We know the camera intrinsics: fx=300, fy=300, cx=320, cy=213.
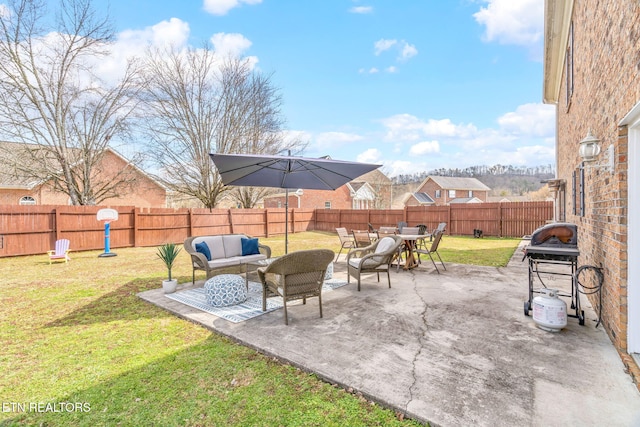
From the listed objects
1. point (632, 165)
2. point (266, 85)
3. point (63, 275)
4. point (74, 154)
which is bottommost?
point (63, 275)

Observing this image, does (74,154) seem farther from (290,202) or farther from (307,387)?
(290,202)

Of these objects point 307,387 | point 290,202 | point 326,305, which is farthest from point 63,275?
point 290,202

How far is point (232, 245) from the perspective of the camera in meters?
6.46

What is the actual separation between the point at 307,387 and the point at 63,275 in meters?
7.48

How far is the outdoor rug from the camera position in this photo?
161 inches

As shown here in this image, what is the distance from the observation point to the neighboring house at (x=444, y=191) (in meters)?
40.5

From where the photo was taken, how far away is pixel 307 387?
96.0 inches

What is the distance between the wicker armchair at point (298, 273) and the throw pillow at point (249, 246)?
256cm

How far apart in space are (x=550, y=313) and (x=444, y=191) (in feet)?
133

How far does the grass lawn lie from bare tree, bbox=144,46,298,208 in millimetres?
12026

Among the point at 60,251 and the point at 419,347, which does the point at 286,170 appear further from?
the point at 60,251

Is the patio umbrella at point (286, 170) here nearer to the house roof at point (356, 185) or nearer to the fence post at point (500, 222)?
the fence post at point (500, 222)

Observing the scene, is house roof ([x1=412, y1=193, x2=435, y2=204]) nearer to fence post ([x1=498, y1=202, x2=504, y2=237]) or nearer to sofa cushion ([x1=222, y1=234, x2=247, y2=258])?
fence post ([x1=498, y1=202, x2=504, y2=237])

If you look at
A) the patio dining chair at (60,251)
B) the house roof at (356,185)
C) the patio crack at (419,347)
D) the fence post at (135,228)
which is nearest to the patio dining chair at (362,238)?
the patio crack at (419,347)
